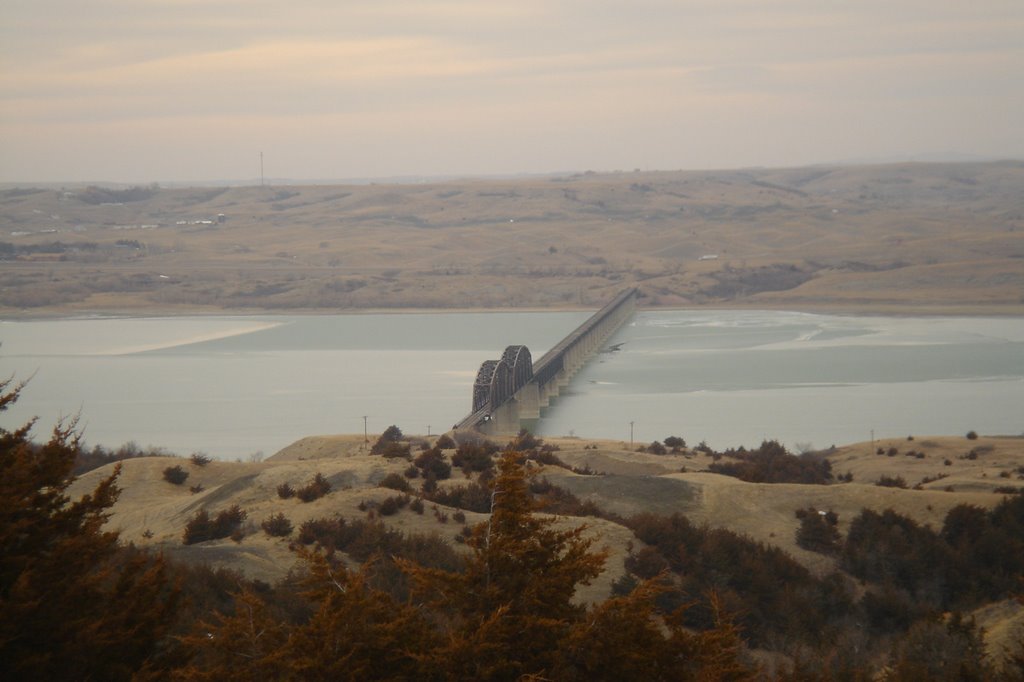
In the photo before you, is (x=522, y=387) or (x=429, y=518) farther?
(x=522, y=387)

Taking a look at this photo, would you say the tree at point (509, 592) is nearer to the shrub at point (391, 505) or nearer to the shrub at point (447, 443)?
the shrub at point (391, 505)

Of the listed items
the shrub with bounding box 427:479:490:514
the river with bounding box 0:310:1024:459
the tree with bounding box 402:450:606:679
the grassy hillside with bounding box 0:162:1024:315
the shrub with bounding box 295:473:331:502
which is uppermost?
the grassy hillside with bounding box 0:162:1024:315

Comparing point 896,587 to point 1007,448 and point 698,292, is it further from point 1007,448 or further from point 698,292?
point 698,292

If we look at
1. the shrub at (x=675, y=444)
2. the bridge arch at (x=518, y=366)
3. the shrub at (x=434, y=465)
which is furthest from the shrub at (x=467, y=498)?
the bridge arch at (x=518, y=366)

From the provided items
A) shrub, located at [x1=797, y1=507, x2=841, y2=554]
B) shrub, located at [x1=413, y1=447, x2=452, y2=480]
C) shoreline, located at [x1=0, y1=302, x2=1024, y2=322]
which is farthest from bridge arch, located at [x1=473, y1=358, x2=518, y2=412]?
shoreline, located at [x1=0, y1=302, x2=1024, y2=322]

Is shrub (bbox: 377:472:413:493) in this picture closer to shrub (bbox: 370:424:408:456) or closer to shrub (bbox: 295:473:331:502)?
shrub (bbox: 295:473:331:502)

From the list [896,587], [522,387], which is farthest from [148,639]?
[522,387]
